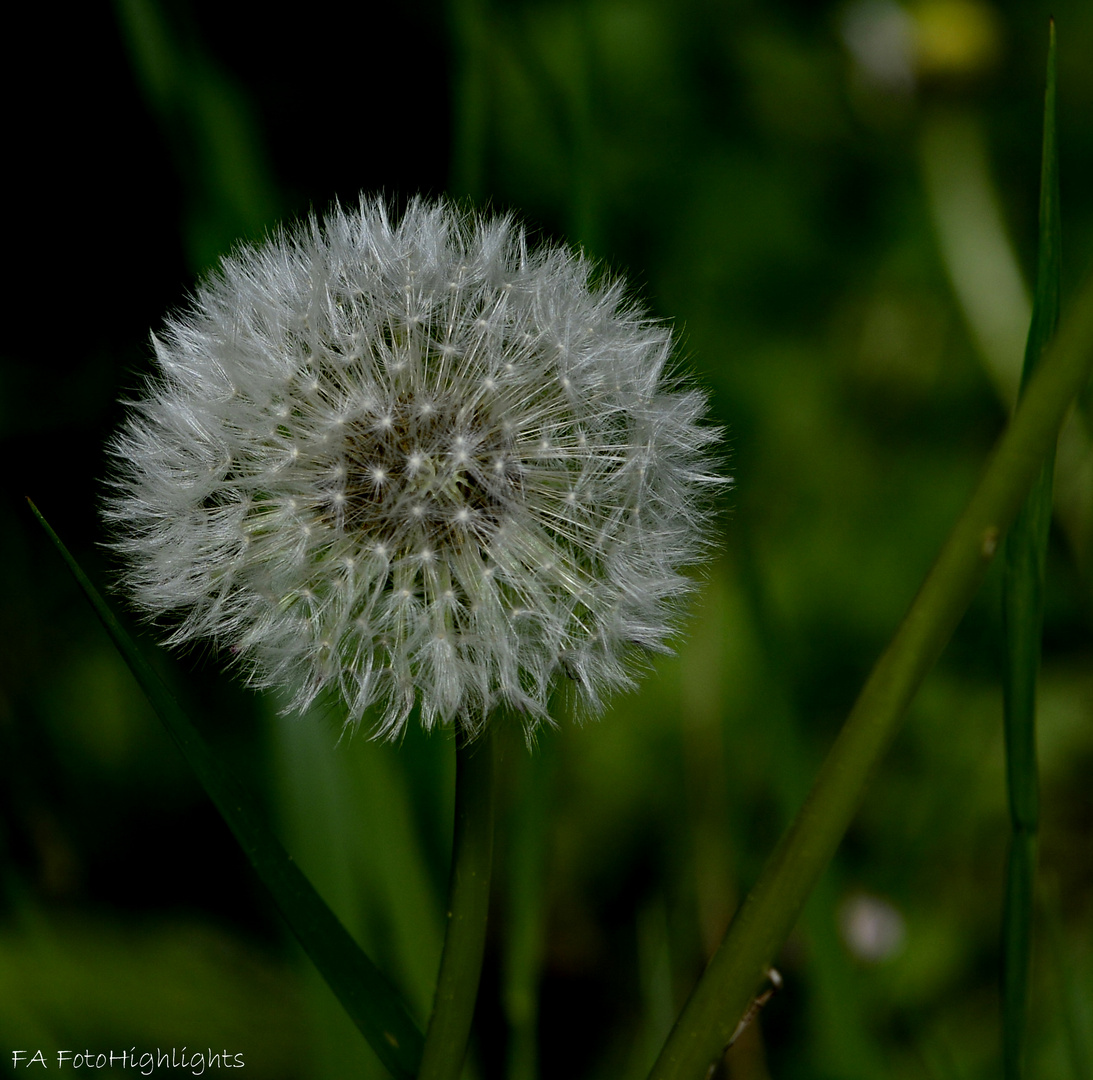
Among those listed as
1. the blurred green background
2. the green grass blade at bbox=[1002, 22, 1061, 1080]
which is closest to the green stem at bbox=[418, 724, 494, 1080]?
the green grass blade at bbox=[1002, 22, 1061, 1080]

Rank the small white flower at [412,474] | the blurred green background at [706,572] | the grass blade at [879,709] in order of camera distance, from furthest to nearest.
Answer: the blurred green background at [706,572] < the small white flower at [412,474] < the grass blade at [879,709]

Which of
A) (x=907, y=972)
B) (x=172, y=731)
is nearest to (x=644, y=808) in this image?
(x=907, y=972)

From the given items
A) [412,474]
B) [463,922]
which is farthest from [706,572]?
[463,922]

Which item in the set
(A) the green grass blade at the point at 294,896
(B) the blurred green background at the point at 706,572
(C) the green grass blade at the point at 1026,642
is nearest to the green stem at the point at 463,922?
(A) the green grass blade at the point at 294,896

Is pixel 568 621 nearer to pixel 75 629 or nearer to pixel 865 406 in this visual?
pixel 75 629

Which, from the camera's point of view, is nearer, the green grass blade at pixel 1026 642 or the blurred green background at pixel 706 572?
the green grass blade at pixel 1026 642

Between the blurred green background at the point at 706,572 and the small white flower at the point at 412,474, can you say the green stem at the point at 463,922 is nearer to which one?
the small white flower at the point at 412,474

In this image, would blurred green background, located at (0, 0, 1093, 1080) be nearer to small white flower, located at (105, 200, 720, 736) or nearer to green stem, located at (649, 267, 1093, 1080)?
small white flower, located at (105, 200, 720, 736)
